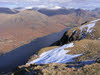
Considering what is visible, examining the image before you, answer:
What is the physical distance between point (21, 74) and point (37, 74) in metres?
2.96

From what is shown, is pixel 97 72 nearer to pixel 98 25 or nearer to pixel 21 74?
pixel 21 74

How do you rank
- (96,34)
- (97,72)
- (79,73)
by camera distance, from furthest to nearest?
(96,34), (79,73), (97,72)

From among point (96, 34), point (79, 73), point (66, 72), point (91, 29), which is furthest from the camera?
point (91, 29)

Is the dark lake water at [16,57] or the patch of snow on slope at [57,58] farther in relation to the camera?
the dark lake water at [16,57]

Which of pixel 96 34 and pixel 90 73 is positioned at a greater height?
pixel 90 73

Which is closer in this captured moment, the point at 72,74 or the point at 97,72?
the point at 97,72

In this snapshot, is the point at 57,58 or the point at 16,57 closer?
the point at 57,58

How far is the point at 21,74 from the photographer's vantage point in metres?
15.5

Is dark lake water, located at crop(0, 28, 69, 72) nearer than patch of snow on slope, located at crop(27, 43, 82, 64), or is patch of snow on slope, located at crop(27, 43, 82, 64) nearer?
patch of snow on slope, located at crop(27, 43, 82, 64)

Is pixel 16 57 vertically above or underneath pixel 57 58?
underneath

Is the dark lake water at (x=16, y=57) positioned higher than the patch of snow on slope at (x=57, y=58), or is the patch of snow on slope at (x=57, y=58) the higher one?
the patch of snow on slope at (x=57, y=58)

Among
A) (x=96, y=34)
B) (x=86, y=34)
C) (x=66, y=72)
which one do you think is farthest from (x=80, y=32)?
(x=66, y=72)

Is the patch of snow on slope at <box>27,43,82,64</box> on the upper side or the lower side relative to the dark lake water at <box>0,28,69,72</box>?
upper

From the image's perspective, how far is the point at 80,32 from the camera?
6362cm
